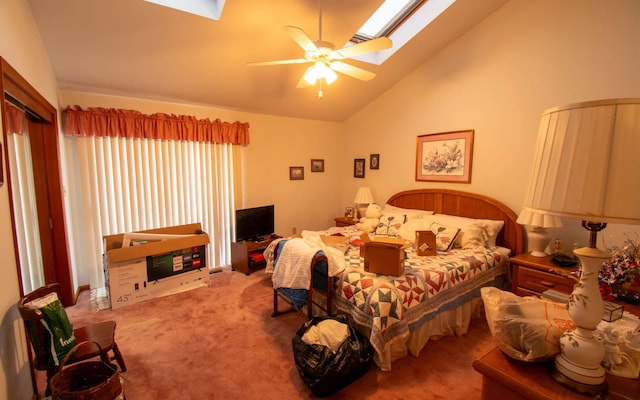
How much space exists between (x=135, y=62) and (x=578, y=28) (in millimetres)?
4292

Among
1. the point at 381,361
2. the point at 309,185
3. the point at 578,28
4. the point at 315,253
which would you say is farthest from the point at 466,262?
the point at 309,185

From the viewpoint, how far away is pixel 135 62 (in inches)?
113

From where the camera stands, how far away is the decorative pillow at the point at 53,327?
159cm

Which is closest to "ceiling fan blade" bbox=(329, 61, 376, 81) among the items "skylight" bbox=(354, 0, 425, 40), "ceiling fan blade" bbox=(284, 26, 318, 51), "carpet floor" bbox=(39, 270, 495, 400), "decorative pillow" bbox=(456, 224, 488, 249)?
"ceiling fan blade" bbox=(284, 26, 318, 51)

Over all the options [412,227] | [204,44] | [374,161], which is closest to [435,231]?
[412,227]

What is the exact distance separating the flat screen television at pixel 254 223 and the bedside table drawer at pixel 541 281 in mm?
3164

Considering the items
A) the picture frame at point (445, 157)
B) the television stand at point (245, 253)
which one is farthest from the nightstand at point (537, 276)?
the television stand at point (245, 253)

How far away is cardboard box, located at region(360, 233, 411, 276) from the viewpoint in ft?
7.04

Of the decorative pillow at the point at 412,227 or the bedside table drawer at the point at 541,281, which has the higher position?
the decorative pillow at the point at 412,227

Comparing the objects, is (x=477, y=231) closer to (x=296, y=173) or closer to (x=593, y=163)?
(x=593, y=163)

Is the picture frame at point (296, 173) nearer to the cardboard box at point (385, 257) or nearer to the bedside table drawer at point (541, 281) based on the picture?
the cardboard box at point (385, 257)

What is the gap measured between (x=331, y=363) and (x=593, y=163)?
1.68 m

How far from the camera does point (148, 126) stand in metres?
3.45

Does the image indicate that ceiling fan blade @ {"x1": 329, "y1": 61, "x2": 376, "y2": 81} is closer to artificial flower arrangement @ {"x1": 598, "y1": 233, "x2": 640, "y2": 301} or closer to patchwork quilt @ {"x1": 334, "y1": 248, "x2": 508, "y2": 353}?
patchwork quilt @ {"x1": 334, "y1": 248, "x2": 508, "y2": 353}
